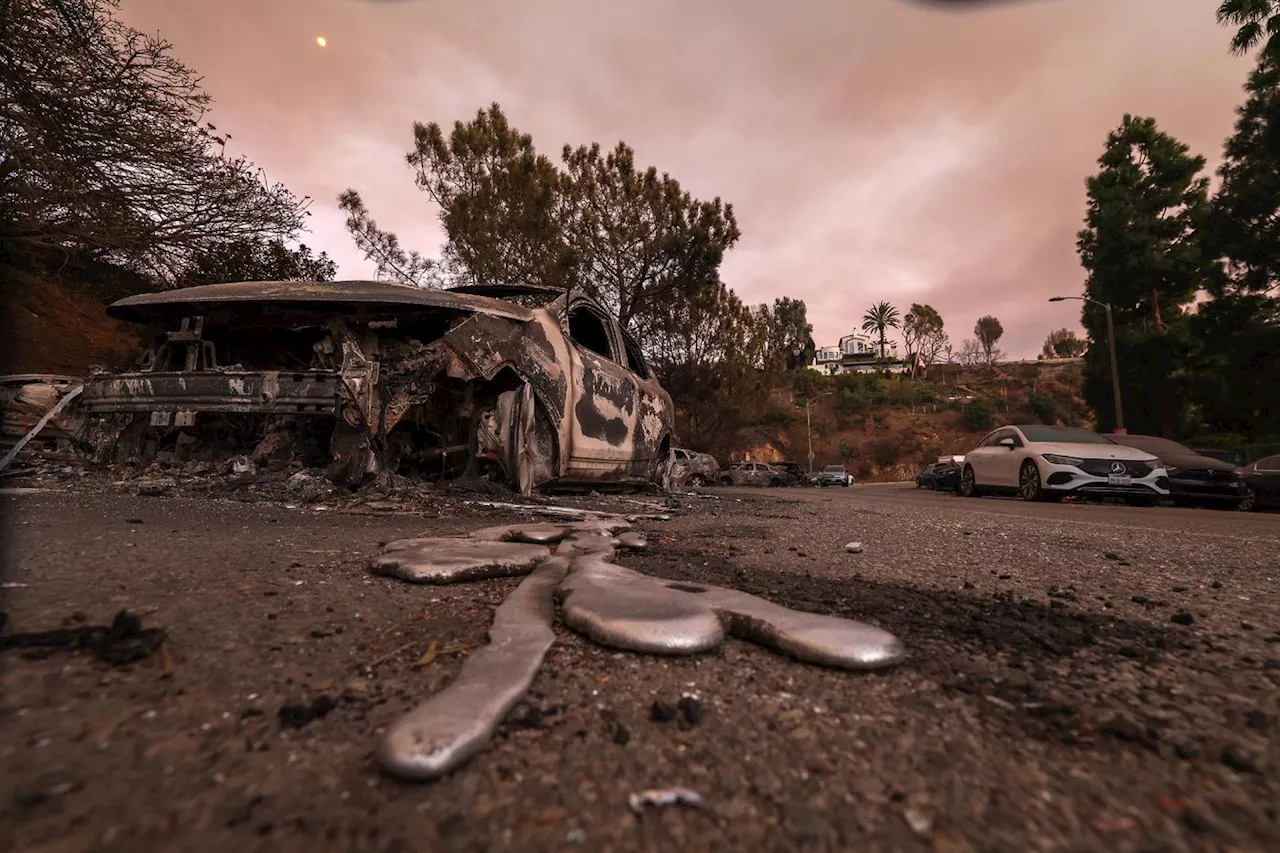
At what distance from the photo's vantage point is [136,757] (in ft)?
2.50

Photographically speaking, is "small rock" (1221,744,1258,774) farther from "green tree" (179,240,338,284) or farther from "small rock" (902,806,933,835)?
"green tree" (179,240,338,284)

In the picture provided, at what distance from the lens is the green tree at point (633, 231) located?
630 inches

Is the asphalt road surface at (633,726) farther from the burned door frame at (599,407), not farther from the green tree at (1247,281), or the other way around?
the green tree at (1247,281)

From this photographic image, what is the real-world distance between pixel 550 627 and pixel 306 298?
11.2ft

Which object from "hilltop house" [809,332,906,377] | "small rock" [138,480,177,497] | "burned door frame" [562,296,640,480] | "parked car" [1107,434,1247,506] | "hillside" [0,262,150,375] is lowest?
"parked car" [1107,434,1247,506]

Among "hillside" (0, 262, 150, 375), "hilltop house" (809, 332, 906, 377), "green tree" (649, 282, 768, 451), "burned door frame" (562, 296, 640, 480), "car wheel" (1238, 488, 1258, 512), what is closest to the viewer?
"burned door frame" (562, 296, 640, 480)

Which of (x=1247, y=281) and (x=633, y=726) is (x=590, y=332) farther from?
(x=1247, y=281)

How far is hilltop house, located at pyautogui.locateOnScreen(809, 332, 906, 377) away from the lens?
229 feet

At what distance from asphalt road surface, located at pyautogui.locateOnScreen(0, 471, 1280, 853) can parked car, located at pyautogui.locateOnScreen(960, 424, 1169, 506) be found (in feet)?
23.5

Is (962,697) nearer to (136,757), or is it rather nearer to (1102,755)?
(1102,755)

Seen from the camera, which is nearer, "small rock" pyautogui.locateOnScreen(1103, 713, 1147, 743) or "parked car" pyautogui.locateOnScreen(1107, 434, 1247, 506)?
"small rock" pyautogui.locateOnScreen(1103, 713, 1147, 743)

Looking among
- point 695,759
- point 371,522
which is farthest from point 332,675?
point 371,522

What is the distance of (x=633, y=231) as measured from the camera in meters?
16.3

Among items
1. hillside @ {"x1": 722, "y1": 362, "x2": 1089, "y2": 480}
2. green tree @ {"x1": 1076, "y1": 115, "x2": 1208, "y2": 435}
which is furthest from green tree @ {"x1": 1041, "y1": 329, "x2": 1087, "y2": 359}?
green tree @ {"x1": 1076, "y1": 115, "x2": 1208, "y2": 435}
